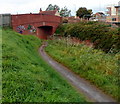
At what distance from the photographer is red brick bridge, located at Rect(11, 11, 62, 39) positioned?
2616 centimetres

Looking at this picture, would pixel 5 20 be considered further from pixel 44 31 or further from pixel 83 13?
pixel 83 13

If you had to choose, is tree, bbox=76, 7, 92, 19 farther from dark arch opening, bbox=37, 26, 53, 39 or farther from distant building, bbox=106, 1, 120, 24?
dark arch opening, bbox=37, 26, 53, 39

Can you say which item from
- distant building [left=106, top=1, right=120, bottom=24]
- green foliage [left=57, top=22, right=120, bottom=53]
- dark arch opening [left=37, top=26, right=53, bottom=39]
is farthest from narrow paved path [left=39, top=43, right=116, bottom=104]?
distant building [left=106, top=1, right=120, bottom=24]

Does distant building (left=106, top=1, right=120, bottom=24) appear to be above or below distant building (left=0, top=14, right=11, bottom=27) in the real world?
above

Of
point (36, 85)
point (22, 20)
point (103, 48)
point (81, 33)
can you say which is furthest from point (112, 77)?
point (22, 20)

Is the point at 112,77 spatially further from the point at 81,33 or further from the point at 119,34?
the point at 81,33

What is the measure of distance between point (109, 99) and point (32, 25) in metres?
23.6

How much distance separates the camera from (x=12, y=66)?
21.9 ft

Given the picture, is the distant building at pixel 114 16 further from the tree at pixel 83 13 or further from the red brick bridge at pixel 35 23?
the red brick bridge at pixel 35 23

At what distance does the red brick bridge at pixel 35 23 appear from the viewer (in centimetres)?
2616

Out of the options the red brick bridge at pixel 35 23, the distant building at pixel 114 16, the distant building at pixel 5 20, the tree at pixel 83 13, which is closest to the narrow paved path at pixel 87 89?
the distant building at pixel 5 20

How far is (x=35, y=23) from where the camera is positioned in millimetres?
29031

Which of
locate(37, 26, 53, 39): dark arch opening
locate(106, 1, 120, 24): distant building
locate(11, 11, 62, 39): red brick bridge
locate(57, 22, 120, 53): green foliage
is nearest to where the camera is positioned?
locate(57, 22, 120, 53): green foliage

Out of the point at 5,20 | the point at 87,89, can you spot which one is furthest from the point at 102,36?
the point at 5,20
